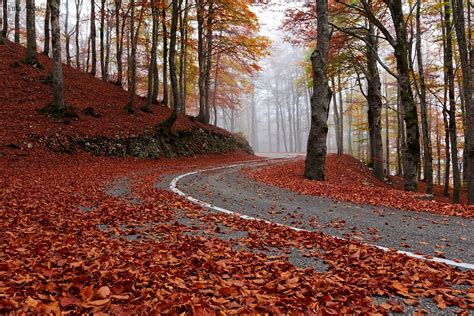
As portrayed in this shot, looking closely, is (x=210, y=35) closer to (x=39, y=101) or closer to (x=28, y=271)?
(x=39, y=101)

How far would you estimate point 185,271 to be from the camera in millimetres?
3477

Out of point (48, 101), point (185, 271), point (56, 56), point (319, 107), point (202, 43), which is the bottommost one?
point (185, 271)

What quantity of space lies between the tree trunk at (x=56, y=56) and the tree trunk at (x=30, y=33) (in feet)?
13.9

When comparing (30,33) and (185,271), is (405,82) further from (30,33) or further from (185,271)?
(30,33)

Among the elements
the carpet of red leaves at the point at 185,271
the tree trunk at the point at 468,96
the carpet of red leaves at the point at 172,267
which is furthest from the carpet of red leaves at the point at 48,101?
the tree trunk at the point at 468,96

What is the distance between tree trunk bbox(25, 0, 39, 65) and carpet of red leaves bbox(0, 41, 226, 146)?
0.52 m

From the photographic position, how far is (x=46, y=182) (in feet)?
31.4

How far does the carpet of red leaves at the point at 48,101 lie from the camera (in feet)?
47.0

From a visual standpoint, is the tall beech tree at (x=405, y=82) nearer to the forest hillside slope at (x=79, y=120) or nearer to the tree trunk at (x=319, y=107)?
the tree trunk at (x=319, y=107)

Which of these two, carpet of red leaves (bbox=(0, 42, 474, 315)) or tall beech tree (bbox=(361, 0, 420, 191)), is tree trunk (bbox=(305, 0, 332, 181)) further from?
carpet of red leaves (bbox=(0, 42, 474, 315))

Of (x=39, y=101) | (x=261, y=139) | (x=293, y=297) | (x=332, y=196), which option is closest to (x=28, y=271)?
(x=293, y=297)

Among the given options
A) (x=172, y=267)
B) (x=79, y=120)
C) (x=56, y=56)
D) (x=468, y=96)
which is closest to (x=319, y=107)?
(x=468, y=96)

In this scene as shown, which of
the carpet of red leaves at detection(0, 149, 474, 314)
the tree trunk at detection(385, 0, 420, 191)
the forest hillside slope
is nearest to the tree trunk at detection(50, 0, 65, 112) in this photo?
the forest hillside slope

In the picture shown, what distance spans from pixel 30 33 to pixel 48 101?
155 inches
